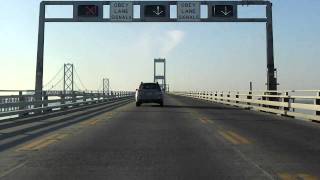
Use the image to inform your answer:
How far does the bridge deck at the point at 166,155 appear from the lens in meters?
8.88

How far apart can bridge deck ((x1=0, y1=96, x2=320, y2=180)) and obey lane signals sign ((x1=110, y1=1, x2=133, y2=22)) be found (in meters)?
24.6

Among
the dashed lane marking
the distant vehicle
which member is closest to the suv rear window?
the distant vehicle

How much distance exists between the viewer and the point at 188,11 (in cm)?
4038

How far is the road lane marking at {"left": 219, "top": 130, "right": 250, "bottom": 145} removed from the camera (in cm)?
1350

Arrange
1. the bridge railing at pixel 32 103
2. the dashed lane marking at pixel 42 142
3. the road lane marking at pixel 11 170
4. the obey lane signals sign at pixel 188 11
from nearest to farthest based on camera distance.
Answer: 1. the road lane marking at pixel 11 170
2. the dashed lane marking at pixel 42 142
3. the bridge railing at pixel 32 103
4. the obey lane signals sign at pixel 188 11

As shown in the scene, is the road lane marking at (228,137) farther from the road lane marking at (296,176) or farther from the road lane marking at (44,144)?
the road lane marking at (296,176)

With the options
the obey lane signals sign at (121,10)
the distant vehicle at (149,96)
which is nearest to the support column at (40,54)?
the obey lane signals sign at (121,10)

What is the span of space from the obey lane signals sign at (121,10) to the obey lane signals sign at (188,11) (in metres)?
3.47

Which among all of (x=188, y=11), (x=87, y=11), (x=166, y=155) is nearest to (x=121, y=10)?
(x=87, y=11)

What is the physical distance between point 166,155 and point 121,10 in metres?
30.3

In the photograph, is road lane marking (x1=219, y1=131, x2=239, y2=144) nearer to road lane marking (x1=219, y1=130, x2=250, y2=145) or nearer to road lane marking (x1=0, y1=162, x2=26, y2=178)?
road lane marking (x1=219, y1=130, x2=250, y2=145)

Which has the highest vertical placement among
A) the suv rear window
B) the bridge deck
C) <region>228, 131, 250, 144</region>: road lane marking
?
the suv rear window

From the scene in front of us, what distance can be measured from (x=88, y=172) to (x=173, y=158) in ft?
6.86

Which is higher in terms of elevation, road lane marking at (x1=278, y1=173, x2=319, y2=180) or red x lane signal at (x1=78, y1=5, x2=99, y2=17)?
red x lane signal at (x1=78, y1=5, x2=99, y2=17)
